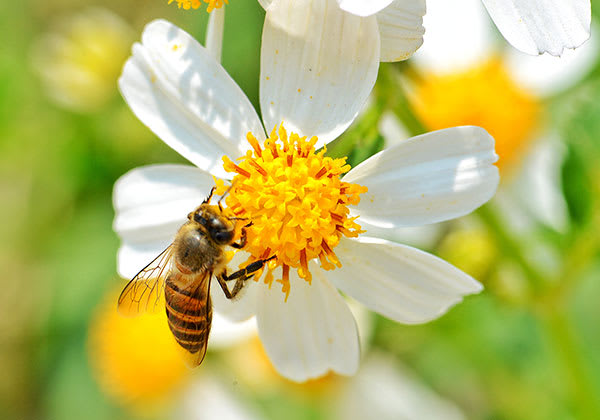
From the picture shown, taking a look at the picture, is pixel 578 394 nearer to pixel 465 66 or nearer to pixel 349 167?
pixel 349 167

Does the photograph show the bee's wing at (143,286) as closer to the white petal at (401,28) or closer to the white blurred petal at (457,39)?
the white petal at (401,28)

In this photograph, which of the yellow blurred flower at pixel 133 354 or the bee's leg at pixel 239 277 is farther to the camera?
the yellow blurred flower at pixel 133 354

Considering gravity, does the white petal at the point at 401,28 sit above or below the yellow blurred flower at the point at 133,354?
above

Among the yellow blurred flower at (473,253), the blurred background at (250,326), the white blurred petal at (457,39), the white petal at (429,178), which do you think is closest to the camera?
the white petal at (429,178)

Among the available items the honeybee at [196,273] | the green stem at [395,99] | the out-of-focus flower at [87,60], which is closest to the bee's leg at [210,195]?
the honeybee at [196,273]

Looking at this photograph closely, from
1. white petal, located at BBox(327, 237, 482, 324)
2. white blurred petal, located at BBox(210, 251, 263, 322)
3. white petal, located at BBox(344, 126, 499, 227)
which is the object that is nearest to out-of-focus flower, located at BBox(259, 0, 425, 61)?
white petal, located at BBox(344, 126, 499, 227)

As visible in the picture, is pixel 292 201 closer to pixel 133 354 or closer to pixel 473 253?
pixel 473 253
